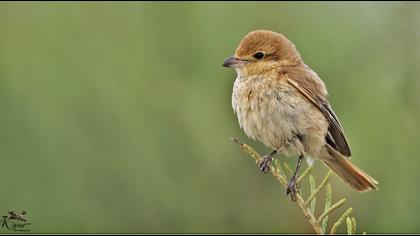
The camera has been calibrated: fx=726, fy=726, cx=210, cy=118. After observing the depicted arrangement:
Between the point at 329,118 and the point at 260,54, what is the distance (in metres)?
0.49

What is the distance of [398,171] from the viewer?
13.2ft

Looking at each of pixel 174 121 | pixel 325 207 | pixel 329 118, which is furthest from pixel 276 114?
pixel 325 207

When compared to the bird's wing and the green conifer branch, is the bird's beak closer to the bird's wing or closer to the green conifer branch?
the bird's wing

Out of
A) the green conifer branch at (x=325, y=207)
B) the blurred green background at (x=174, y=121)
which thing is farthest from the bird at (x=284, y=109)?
the green conifer branch at (x=325, y=207)

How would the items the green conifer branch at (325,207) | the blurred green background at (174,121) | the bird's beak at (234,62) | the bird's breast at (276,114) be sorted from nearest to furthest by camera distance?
the green conifer branch at (325,207)
the bird's breast at (276,114)
the bird's beak at (234,62)
the blurred green background at (174,121)

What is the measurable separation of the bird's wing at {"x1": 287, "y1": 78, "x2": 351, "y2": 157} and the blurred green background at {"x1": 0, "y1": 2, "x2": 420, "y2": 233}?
0.51 m

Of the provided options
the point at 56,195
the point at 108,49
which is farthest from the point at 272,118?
the point at 108,49

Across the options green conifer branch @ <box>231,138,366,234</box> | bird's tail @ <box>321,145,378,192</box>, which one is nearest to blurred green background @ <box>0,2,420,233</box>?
bird's tail @ <box>321,145,378,192</box>

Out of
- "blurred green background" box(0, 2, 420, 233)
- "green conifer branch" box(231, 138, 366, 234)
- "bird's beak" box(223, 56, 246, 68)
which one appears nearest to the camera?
"green conifer branch" box(231, 138, 366, 234)

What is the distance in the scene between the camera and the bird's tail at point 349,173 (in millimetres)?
3484

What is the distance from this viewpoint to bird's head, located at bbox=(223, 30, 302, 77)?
12.1 feet

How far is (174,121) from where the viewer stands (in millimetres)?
4418

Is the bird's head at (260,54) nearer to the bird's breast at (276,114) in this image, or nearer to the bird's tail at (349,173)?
the bird's breast at (276,114)

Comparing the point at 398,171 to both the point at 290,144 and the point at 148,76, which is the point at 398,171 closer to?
the point at 290,144
